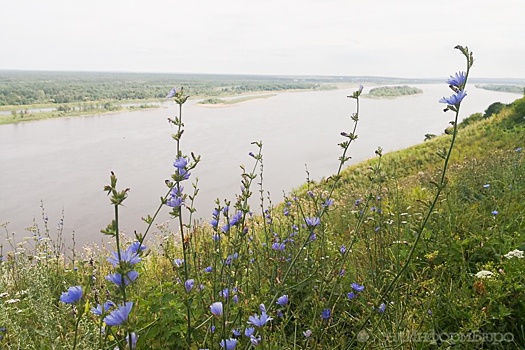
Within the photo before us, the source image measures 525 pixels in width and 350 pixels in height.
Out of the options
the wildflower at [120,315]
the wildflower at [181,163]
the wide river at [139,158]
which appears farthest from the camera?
the wide river at [139,158]

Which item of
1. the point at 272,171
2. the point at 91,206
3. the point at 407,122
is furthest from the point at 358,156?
the point at 407,122

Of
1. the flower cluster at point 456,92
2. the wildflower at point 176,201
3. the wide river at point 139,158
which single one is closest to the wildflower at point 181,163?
the wildflower at point 176,201

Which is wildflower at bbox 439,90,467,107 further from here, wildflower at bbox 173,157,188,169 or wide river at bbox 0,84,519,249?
wide river at bbox 0,84,519,249

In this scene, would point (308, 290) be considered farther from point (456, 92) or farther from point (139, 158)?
point (139, 158)

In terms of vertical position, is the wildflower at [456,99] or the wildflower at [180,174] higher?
the wildflower at [456,99]

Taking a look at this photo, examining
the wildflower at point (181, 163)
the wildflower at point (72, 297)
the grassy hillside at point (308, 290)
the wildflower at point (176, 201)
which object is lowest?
the grassy hillside at point (308, 290)

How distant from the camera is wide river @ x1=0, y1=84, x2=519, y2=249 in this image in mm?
11875

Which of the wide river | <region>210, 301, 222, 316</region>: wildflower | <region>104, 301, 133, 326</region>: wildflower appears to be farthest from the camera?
the wide river

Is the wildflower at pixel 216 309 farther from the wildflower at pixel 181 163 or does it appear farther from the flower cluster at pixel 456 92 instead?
the flower cluster at pixel 456 92

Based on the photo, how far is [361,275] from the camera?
246cm

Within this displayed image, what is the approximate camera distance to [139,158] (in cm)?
1830

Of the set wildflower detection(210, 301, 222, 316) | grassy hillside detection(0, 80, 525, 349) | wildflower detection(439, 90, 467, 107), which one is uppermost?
wildflower detection(439, 90, 467, 107)

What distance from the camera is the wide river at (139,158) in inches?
468

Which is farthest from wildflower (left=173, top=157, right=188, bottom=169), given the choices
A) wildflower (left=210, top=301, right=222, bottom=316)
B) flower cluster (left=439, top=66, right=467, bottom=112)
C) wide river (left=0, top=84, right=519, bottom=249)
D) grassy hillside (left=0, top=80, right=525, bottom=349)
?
wide river (left=0, top=84, right=519, bottom=249)
